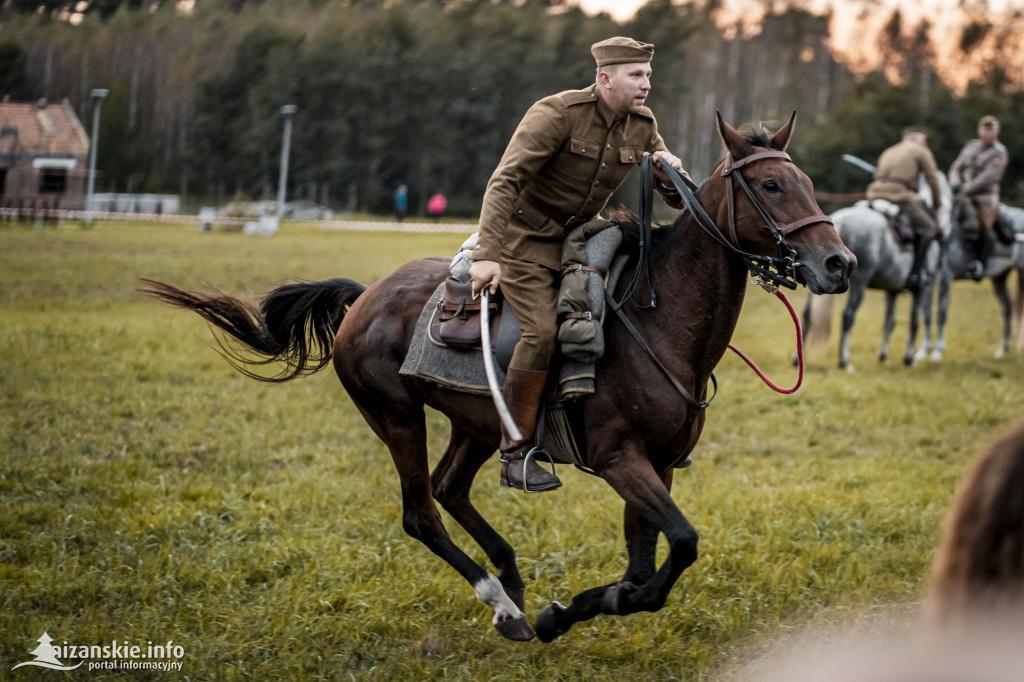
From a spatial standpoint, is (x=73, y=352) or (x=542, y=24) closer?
(x=73, y=352)

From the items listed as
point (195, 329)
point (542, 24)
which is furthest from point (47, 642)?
point (542, 24)

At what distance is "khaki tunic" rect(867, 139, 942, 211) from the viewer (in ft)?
43.2

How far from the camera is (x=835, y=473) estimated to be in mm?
7781

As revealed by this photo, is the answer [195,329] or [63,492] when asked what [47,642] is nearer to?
[63,492]

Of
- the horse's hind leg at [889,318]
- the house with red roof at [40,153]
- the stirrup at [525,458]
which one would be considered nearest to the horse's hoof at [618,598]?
the stirrup at [525,458]

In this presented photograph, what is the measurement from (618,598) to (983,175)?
12353 mm

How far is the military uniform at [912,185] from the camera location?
1320 cm

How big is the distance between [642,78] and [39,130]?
42.2ft

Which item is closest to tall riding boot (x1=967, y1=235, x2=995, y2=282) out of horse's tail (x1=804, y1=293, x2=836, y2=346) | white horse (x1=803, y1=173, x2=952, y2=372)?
white horse (x1=803, y1=173, x2=952, y2=372)

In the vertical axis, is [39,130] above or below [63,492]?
above

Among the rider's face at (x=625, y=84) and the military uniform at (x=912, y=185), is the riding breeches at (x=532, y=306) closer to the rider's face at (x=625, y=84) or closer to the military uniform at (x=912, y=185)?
A: the rider's face at (x=625, y=84)

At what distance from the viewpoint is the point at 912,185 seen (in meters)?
13.4

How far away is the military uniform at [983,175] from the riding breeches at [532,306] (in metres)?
11.9

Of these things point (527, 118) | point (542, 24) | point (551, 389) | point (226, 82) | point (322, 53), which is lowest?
point (551, 389)
